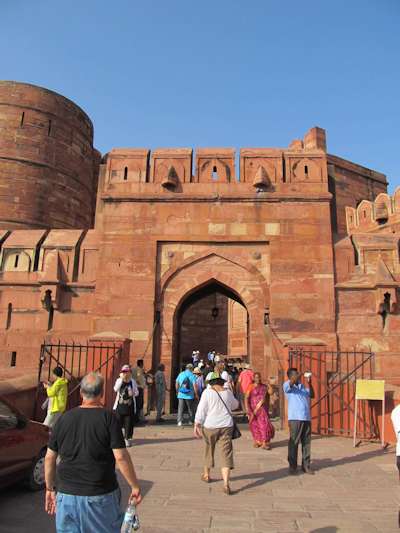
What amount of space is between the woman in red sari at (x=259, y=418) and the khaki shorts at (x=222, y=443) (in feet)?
6.54

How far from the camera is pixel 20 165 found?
16.9m

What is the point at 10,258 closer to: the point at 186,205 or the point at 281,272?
the point at 186,205

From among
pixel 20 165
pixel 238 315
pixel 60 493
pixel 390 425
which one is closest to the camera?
pixel 60 493

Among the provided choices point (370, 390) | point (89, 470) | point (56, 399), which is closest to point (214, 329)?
point (370, 390)

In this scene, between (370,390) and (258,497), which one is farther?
(370,390)

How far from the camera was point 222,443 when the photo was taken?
5035mm

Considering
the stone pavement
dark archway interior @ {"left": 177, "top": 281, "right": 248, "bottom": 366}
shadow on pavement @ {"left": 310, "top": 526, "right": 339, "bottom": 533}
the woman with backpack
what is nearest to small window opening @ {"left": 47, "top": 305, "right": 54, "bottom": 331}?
the woman with backpack

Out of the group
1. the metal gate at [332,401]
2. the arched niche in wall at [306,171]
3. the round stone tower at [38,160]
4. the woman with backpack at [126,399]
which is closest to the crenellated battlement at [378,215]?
the arched niche in wall at [306,171]

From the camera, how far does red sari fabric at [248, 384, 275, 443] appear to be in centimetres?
708

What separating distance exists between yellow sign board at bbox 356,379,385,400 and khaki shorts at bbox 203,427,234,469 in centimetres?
326

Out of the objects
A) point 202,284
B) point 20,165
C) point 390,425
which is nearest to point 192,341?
point 20,165

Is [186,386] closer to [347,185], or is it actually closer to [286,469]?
[286,469]

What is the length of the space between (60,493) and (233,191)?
9.38 m

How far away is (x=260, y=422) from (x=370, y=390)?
185cm
